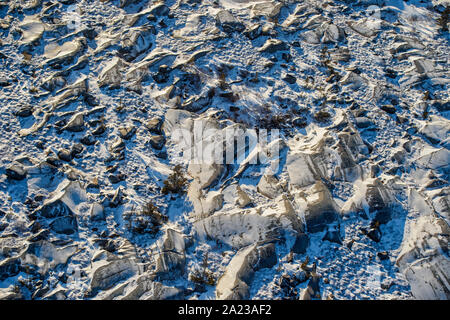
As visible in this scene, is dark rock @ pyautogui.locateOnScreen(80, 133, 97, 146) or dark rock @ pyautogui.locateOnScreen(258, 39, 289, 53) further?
dark rock @ pyautogui.locateOnScreen(258, 39, 289, 53)

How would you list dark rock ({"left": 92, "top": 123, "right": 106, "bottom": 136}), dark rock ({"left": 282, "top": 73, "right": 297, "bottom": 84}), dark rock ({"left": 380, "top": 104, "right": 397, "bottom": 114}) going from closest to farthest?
dark rock ({"left": 92, "top": 123, "right": 106, "bottom": 136}), dark rock ({"left": 380, "top": 104, "right": 397, "bottom": 114}), dark rock ({"left": 282, "top": 73, "right": 297, "bottom": 84})

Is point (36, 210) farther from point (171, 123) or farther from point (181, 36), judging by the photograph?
point (181, 36)

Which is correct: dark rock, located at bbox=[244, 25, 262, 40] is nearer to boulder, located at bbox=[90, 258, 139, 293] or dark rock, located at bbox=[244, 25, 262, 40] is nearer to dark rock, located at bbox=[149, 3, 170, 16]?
dark rock, located at bbox=[149, 3, 170, 16]

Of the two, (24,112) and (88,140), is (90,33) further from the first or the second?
(88,140)

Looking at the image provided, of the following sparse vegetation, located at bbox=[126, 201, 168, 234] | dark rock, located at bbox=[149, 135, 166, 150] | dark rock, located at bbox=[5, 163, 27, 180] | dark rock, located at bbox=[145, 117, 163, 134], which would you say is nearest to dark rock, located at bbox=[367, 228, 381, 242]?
sparse vegetation, located at bbox=[126, 201, 168, 234]

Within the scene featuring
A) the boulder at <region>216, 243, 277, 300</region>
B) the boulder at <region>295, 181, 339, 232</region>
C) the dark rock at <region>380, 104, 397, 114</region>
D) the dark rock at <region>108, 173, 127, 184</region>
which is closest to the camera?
the boulder at <region>216, 243, 277, 300</region>

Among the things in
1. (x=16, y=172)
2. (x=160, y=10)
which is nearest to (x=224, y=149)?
(x=16, y=172)

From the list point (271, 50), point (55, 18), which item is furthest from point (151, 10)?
point (271, 50)
